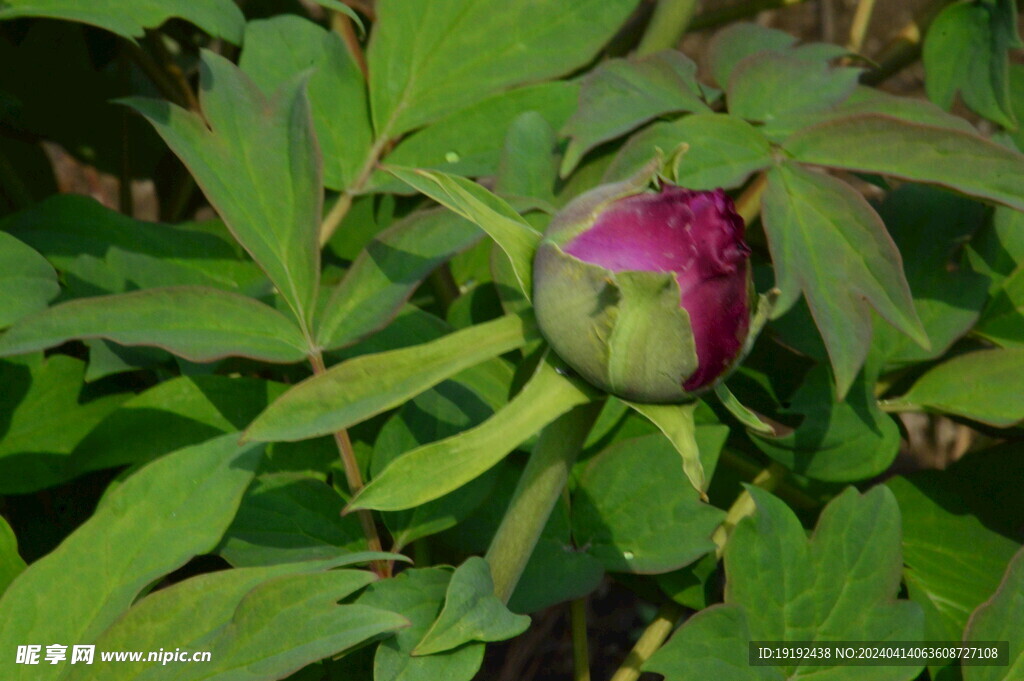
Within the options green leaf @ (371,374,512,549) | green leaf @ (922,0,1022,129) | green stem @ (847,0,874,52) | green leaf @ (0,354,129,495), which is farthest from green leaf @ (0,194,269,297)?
green stem @ (847,0,874,52)

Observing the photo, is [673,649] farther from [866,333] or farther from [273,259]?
[273,259]

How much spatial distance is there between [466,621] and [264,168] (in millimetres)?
350

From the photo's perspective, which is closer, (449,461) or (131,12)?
(449,461)

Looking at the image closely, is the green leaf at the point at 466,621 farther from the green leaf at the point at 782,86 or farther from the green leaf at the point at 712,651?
the green leaf at the point at 782,86

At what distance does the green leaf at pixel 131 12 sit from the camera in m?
0.63

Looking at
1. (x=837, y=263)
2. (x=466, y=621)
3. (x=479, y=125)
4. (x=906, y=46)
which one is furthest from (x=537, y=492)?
(x=906, y=46)

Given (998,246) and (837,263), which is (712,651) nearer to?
(837,263)

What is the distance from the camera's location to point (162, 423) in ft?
2.30

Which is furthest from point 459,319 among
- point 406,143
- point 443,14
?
point 443,14

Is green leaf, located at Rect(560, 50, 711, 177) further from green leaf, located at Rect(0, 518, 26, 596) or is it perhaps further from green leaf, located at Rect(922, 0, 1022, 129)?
green leaf, located at Rect(0, 518, 26, 596)

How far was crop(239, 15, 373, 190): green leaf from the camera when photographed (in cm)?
82

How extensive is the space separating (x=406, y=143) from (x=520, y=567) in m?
0.43

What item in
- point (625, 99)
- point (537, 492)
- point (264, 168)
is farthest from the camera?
point (625, 99)

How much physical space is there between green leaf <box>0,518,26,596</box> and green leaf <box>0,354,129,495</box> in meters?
0.10
